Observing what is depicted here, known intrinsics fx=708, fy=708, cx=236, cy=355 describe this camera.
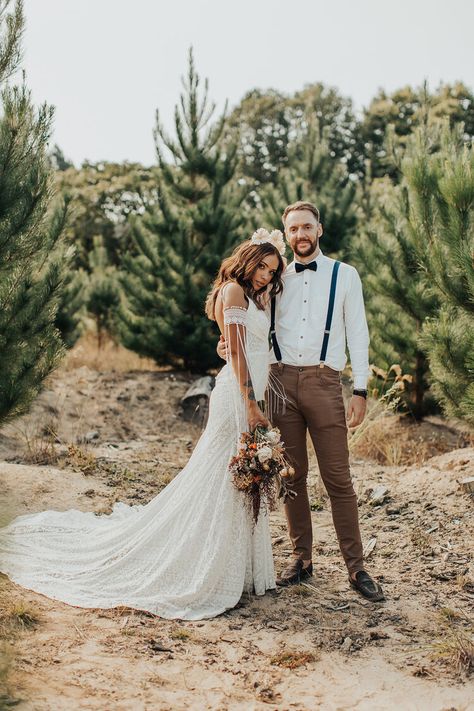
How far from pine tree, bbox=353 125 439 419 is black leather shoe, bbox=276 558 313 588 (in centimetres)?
445

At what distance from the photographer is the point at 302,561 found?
4.40 metres

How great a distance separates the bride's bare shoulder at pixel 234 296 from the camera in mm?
4031

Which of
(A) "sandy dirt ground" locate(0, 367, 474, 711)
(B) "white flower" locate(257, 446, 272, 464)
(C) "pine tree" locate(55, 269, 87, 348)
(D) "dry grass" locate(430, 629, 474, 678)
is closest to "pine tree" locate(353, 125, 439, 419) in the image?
(A) "sandy dirt ground" locate(0, 367, 474, 711)

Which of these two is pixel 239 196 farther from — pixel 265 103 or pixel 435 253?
pixel 265 103

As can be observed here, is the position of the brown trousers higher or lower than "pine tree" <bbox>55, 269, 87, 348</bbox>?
lower

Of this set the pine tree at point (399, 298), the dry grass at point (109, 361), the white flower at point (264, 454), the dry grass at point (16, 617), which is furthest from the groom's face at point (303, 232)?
the dry grass at point (109, 361)

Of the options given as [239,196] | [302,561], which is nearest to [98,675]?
[302,561]

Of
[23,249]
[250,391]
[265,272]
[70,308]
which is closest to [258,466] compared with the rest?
[250,391]

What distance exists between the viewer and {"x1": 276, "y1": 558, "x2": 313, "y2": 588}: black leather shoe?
430cm

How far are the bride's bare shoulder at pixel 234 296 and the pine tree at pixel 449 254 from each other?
238cm

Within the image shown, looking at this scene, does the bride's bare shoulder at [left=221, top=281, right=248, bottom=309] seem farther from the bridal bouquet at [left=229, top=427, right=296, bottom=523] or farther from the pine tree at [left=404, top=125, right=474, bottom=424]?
the pine tree at [left=404, top=125, right=474, bottom=424]

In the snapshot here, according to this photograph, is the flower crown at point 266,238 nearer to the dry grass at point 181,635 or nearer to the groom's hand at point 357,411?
the groom's hand at point 357,411

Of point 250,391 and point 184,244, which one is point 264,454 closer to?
point 250,391

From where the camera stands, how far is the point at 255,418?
4.02 metres
